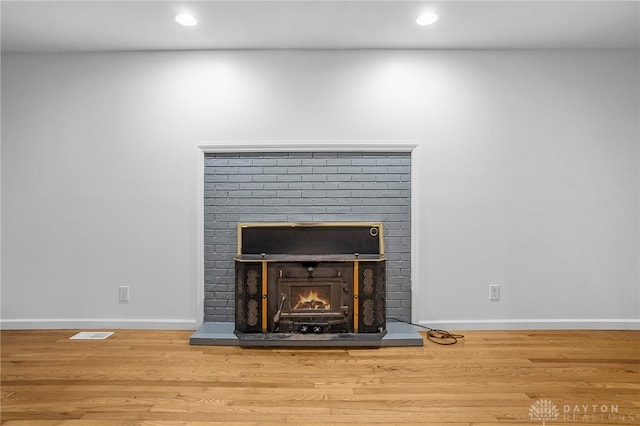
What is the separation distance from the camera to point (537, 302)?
291 cm

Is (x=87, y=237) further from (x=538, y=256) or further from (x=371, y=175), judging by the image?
(x=538, y=256)

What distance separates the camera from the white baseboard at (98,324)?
2896 mm

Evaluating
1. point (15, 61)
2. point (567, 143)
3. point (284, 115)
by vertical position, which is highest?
point (15, 61)

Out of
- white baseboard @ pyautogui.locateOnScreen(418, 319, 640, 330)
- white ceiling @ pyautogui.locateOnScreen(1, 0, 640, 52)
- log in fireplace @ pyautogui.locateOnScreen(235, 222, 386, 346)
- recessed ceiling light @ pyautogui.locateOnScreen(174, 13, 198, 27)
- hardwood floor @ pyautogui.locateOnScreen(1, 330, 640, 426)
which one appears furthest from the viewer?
white baseboard @ pyautogui.locateOnScreen(418, 319, 640, 330)

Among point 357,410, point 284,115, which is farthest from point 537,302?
point 284,115

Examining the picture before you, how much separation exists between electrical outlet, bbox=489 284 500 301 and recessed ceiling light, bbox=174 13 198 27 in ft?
9.96

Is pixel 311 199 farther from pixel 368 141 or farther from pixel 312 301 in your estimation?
pixel 312 301

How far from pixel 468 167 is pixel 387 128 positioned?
2.42 ft

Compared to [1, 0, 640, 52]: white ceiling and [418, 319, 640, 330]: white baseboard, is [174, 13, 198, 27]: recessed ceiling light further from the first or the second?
[418, 319, 640, 330]: white baseboard

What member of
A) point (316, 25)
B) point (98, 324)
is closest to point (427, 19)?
point (316, 25)

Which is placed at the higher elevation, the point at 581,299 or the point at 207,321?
the point at 581,299

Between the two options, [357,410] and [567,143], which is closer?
[357,410]

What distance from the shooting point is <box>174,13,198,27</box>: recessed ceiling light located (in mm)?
2447

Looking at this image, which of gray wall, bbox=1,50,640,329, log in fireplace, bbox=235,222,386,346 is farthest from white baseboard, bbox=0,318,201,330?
log in fireplace, bbox=235,222,386,346
